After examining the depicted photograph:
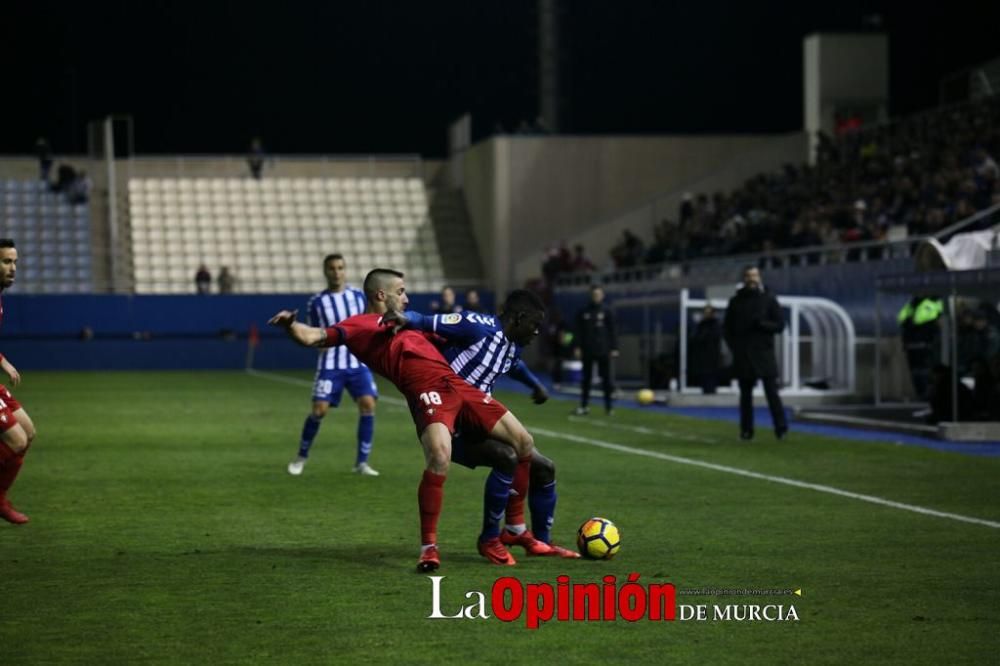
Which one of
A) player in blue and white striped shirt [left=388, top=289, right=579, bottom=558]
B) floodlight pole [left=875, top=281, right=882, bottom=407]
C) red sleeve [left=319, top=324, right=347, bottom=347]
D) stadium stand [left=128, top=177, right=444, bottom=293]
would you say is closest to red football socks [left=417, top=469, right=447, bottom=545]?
player in blue and white striped shirt [left=388, top=289, right=579, bottom=558]

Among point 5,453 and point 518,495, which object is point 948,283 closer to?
point 518,495

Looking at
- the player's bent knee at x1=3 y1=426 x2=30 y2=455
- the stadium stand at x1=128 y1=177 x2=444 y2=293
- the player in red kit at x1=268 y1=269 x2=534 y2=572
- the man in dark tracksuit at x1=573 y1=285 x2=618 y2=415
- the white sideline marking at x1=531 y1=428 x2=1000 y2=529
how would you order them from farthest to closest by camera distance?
the stadium stand at x1=128 y1=177 x2=444 y2=293 < the man in dark tracksuit at x1=573 y1=285 x2=618 y2=415 < the white sideline marking at x1=531 y1=428 x2=1000 y2=529 < the player's bent knee at x1=3 y1=426 x2=30 y2=455 < the player in red kit at x1=268 y1=269 x2=534 y2=572

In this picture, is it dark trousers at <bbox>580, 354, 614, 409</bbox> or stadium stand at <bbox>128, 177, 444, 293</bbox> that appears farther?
stadium stand at <bbox>128, 177, 444, 293</bbox>

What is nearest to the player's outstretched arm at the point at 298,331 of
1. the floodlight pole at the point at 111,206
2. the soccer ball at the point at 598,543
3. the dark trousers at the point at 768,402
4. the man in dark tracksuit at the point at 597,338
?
the soccer ball at the point at 598,543

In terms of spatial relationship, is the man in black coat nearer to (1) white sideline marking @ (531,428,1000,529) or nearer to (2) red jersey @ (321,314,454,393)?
(1) white sideline marking @ (531,428,1000,529)

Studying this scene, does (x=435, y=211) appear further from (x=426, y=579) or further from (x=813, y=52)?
(x=426, y=579)

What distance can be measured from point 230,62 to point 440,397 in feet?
148

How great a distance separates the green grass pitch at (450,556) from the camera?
725cm

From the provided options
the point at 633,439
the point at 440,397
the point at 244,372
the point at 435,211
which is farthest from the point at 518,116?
the point at 440,397

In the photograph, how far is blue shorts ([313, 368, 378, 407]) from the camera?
50.6 ft

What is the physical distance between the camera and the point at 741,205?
131ft

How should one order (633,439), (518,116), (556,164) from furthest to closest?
(518,116), (556,164), (633,439)

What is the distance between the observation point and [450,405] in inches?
374

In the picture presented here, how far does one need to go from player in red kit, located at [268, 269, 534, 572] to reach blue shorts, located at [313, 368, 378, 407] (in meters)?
5.79
